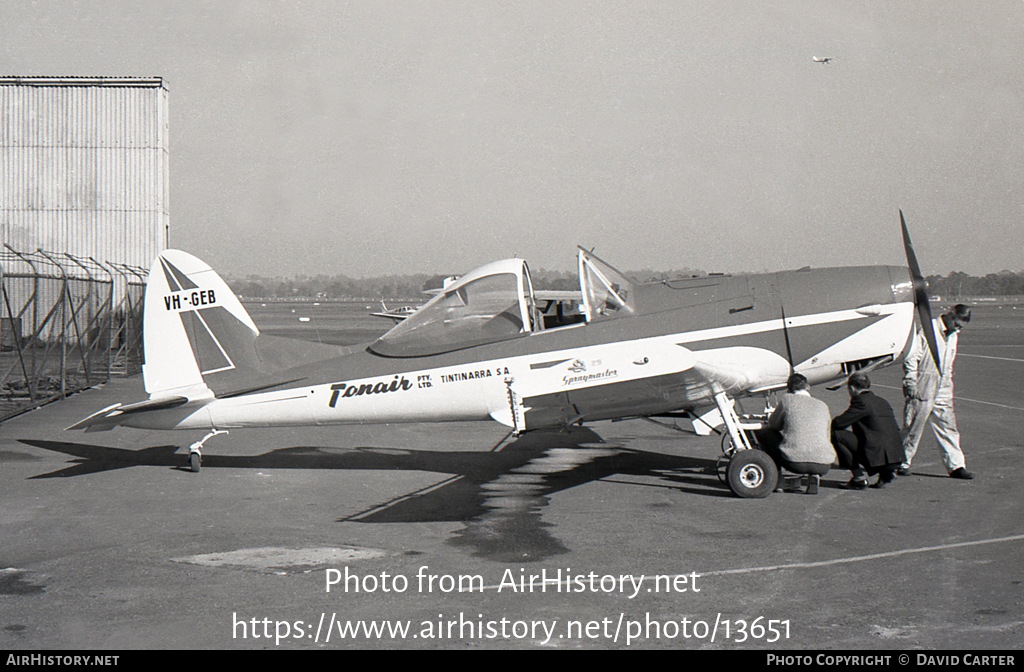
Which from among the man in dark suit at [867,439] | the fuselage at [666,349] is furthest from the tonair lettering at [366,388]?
the man in dark suit at [867,439]

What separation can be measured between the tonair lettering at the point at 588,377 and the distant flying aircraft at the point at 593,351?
0.58 feet

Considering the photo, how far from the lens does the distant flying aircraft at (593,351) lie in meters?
8.02

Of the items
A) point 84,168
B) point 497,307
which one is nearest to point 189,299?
point 497,307

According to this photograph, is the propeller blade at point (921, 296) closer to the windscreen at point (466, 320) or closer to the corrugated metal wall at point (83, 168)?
the windscreen at point (466, 320)

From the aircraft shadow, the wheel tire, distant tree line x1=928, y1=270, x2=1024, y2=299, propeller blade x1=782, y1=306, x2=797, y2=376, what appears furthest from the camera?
distant tree line x1=928, y1=270, x2=1024, y2=299

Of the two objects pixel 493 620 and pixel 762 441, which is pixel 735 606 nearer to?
pixel 493 620

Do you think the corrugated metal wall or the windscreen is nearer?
the windscreen

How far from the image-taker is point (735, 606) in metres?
4.99

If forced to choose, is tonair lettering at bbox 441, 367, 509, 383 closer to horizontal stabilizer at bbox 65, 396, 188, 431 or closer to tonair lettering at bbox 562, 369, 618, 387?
tonair lettering at bbox 562, 369, 618, 387

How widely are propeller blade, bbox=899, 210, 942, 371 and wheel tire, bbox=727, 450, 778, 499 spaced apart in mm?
2145

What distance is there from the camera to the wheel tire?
7754mm

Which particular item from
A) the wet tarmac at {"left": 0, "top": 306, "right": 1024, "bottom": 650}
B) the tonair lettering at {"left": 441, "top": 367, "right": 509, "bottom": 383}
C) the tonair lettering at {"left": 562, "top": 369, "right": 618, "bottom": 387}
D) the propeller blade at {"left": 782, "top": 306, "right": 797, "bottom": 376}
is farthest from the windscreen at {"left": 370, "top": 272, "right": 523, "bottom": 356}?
the propeller blade at {"left": 782, "top": 306, "right": 797, "bottom": 376}

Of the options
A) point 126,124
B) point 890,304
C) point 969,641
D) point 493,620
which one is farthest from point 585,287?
point 126,124

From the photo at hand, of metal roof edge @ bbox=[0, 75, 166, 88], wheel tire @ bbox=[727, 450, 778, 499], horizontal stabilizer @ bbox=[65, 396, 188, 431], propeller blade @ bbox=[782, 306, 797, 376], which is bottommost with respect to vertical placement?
wheel tire @ bbox=[727, 450, 778, 499]
